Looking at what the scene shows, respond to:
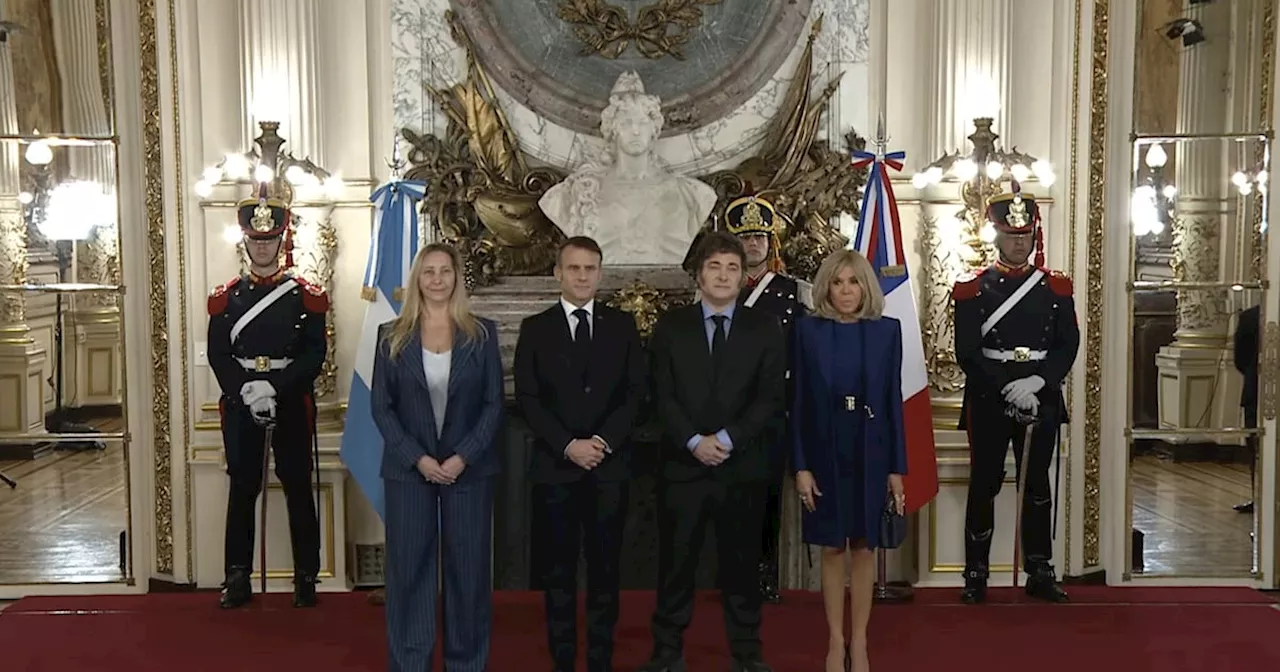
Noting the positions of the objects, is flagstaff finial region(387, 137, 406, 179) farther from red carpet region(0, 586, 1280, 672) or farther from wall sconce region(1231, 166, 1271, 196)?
wall sconce region(1231, 166, 1271, 196)

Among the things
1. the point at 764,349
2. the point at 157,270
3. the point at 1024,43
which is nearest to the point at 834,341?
the point at 764,349

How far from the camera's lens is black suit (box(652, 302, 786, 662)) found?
424 centimetres

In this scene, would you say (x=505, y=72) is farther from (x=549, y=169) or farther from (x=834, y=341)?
(x=834, y=341)

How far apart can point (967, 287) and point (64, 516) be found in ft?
14.6

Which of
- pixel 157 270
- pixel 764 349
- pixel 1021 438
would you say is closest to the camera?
pixel 764 349

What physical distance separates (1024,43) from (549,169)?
2.35 m

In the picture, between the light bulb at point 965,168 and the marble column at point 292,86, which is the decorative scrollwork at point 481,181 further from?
the light bulb at point 965,168

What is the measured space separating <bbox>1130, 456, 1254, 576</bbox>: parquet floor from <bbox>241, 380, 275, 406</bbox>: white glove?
4119 millimetres

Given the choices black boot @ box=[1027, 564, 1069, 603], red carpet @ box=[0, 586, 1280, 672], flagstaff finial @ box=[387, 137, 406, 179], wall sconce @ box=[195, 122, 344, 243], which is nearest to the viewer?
red carpet @ box=[0, 586, 1280, 672]

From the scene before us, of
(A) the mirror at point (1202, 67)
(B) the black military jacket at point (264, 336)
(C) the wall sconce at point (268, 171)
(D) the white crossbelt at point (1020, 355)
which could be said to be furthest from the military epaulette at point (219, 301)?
(A) the mirror at point (1202, 67)

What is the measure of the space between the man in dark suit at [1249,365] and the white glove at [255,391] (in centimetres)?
459

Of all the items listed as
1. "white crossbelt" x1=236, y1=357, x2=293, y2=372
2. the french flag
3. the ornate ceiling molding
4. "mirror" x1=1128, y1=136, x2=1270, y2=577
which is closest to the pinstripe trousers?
"white crossbelt" x1=236, y1=357, x2=293, y2=372

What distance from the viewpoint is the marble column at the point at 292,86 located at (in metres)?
5.83

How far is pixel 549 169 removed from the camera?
20.4 feet
